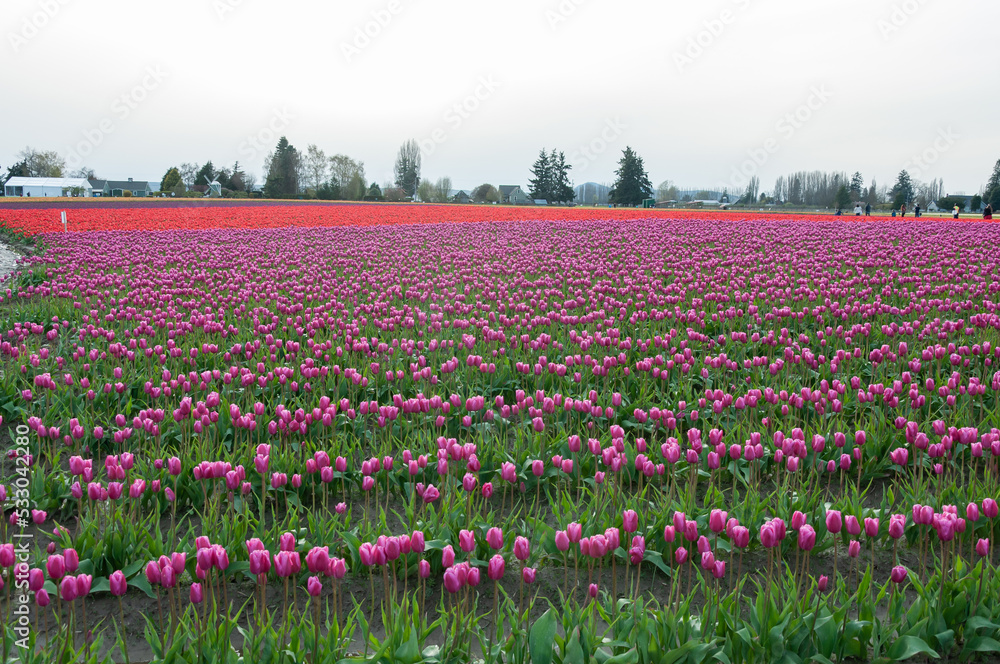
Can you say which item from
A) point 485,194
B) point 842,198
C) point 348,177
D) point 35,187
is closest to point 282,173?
point 348,177

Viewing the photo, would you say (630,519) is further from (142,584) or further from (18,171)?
(18,171)

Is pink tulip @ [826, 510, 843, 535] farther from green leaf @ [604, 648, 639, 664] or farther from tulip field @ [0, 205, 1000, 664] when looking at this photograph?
green leaf @ [604, 648, 639, 664]

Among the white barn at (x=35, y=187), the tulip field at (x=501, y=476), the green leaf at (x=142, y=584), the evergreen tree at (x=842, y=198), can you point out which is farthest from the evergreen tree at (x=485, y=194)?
the green leaf at (x=142, y=584)

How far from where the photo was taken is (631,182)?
78.2m

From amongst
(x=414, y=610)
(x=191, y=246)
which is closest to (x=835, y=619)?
(x=414, y=610)

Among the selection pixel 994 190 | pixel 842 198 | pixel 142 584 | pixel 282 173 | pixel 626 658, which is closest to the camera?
pixel 626 658

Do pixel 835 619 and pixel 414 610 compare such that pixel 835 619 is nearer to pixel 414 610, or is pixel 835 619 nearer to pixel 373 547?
pixel 414 610

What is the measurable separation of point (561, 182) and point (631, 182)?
59.5 ft

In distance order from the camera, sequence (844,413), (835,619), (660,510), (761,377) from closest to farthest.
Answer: (835,619) → (660,510) → (844,413) → (761,377)

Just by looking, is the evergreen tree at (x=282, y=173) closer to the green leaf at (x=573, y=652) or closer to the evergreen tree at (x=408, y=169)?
the evergreen tree at (x=408, y=169)

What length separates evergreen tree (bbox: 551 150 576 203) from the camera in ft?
308

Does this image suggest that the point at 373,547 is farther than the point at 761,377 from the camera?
No

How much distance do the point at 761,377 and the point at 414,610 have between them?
4.69 metres

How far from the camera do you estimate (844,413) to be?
5.74 metres
